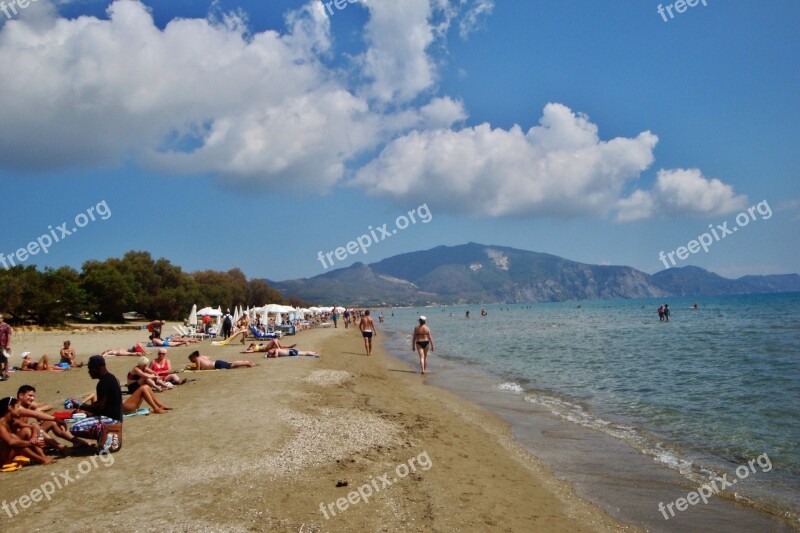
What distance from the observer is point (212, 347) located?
2442 cm

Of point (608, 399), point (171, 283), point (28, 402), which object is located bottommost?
point (608, 399)

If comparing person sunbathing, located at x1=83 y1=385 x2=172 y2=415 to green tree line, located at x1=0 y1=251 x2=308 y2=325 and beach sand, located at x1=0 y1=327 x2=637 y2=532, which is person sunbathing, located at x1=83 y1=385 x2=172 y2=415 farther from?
green tree line, located at x1=0 y1=251 x2=308 y2=325

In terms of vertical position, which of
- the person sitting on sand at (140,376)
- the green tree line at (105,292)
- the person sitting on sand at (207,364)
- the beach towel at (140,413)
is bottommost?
the beach towel at (140,413)

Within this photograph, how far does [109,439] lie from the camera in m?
6.71

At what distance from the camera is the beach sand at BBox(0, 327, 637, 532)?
16.0 feet

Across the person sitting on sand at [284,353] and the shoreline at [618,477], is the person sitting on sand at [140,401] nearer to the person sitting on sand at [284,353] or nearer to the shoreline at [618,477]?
the shoreline at [618,477]

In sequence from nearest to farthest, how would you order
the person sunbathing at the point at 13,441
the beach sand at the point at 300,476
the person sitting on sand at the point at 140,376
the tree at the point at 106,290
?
the beach sand at the point at 300,476
the person sunbathing at the point at 13,441
the person sitting on sand at the point at 140,376
the tree at the point at 106,290

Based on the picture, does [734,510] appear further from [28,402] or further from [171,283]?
[171,283]

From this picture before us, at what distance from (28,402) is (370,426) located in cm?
502

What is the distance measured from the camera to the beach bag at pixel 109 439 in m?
6.62

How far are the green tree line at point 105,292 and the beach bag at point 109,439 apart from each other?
114ft

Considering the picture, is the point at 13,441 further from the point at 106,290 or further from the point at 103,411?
the point at 106,290

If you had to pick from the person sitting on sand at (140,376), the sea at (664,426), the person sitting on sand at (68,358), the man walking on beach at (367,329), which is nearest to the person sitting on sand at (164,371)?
the person sitting on sand at (140,376)

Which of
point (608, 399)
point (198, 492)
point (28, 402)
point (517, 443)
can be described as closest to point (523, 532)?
point (198, 492)
